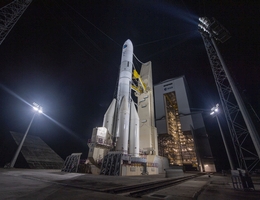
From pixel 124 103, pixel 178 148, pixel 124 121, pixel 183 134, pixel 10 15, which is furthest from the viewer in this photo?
pixel 178 148

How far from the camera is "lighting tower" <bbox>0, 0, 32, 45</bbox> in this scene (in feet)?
51.9

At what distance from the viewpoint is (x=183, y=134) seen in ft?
106

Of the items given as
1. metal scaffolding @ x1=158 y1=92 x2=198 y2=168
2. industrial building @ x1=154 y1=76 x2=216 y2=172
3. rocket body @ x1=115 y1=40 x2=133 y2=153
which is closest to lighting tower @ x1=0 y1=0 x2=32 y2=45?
rocket body @ x1=115 y1=40 x2=133 y2=153

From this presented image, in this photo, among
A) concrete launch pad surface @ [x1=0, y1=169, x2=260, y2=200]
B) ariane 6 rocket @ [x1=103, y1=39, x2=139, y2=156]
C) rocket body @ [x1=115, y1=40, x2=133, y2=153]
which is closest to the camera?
concrete launch pad surface @ [x1=0, y1=169, x2=260, y2=200]

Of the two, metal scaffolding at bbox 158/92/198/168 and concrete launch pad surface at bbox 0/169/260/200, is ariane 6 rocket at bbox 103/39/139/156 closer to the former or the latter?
concrete launch pad surface at bbox 0/169/260/200

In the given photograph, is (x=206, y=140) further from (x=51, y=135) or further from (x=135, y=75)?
(x=51, y=135)

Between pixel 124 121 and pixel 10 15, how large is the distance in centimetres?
2106

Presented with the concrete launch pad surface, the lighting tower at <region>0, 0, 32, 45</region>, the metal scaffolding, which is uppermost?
the lighting tower at <region>0, 0, 32, 45</region>

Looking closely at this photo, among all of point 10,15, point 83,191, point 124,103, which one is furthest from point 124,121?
point 10,15

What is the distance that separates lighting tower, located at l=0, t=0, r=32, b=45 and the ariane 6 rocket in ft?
52.2

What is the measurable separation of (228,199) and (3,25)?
25.9 metres

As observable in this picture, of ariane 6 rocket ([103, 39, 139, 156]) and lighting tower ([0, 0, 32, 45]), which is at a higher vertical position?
lighting tower ([0, 0, 32, 45])

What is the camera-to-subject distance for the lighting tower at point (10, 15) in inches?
623

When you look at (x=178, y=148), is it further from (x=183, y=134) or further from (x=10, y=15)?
(x=10, y=15)
